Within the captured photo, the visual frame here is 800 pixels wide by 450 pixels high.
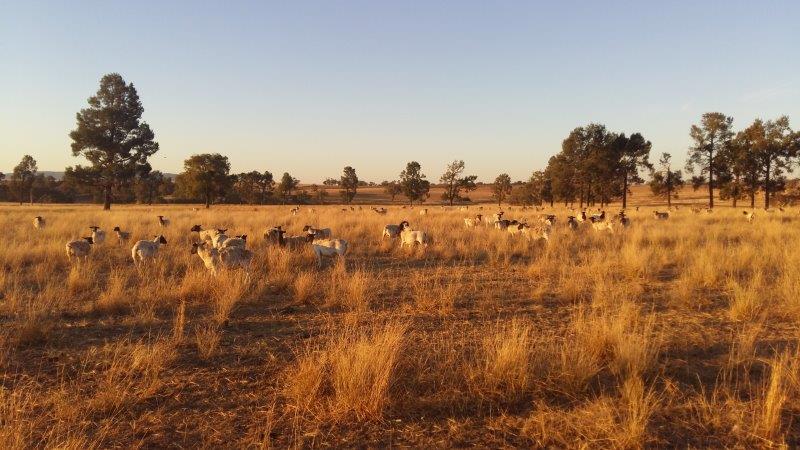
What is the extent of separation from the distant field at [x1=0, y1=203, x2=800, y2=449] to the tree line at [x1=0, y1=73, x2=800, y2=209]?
40367 millimetres

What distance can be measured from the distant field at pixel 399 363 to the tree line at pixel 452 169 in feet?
132

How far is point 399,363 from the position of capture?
5.06 m

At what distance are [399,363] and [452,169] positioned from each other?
72.2 meters

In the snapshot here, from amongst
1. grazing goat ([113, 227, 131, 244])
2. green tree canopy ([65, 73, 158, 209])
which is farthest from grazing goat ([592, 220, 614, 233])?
green tree canopy ([65, 73, 158, 209])

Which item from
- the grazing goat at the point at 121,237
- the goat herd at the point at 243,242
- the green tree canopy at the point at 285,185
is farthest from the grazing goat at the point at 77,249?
the green tree canopy at the point at 285,185

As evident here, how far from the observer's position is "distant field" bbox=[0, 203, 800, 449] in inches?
157

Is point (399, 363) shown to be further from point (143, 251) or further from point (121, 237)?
point (121, 237)

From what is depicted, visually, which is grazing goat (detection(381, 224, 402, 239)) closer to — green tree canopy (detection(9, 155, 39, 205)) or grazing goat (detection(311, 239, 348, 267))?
grazing goat (detection(311, 239, 348, 267))

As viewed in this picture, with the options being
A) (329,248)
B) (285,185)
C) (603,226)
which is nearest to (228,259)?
(329,248)

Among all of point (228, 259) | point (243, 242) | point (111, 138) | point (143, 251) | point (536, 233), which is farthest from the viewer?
point (111, 138)

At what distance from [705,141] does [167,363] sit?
5793 centimetres

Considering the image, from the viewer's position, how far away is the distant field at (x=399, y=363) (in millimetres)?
3980

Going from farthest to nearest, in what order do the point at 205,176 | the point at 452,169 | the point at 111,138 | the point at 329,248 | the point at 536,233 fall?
the point at 452,169, the point at 205,176, the point at 111,138, the point at 536,233, the point at 329,248

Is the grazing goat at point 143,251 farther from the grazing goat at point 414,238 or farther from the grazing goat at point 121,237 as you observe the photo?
the grazing goat at point 414,238
